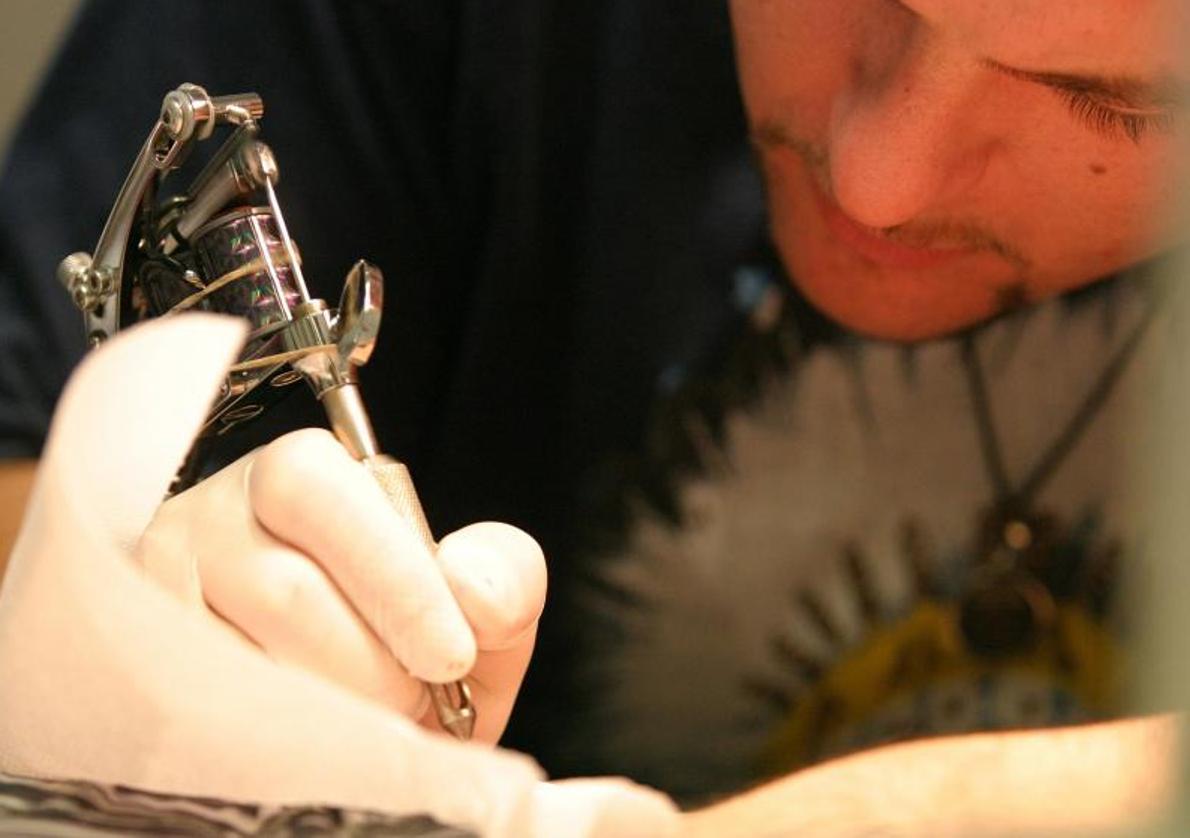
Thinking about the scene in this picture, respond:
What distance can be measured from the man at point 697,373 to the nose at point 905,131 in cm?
6

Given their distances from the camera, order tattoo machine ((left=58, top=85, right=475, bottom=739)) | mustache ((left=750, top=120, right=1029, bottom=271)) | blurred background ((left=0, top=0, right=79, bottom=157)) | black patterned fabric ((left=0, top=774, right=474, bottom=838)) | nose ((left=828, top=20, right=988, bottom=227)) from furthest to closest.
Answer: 1. blurred background ((left=0, top=0, right=79, bottom=157))
2. mustache ((left=750, top=120, right=1029, bottom=271))
3. nose ((left=828, top=20, right=988, bottom=227))
4. tattoo machine ((left=58, top=85, right=475, bottom=739))
5. black patterned fabric ((left=0, top=774, right=474, bottom=838))

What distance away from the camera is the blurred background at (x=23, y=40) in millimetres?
899

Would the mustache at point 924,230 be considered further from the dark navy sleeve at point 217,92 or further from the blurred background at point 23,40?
the blurred background at point 23,40

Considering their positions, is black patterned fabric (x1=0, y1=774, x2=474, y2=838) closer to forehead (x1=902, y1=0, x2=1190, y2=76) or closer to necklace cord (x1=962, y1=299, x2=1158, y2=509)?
forehead (x1=902, y1=0, x2=1190, y2=76)

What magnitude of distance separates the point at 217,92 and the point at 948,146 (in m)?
0.35

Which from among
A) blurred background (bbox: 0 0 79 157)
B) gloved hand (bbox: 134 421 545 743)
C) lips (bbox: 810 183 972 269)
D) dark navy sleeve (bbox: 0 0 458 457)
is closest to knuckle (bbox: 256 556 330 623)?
gloved hand (bbox: 134 421 545 743)

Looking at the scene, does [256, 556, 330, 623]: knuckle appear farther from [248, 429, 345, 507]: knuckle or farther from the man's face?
the man's face

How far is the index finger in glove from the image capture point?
440 millimetres

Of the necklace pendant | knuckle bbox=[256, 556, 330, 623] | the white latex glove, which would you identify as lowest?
the white latex glove

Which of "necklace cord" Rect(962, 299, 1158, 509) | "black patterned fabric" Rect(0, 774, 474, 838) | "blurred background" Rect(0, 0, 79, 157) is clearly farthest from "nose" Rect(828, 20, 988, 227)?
"blurred background" Rect(0, 0, 79, 157)

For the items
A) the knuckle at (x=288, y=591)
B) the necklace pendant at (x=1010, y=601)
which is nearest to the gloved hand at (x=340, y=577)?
the knuckle at (x=288, y=591)

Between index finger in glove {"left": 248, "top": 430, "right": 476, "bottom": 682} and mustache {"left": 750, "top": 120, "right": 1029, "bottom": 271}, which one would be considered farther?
mustache {"left": 750, "top": 120, "right": 1029, "bottom": 271}

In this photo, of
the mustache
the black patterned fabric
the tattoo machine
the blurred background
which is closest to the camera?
the black patterned fabric

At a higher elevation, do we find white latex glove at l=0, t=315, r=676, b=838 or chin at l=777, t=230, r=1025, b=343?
chin at l=777, t=230, r=1025, b=343
